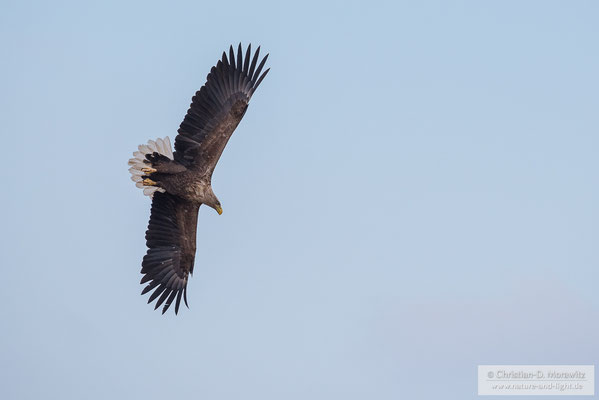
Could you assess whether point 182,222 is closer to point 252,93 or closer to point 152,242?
point 152,242

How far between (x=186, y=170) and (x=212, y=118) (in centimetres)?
74

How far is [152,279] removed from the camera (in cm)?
1350

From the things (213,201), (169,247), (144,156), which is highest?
(144,156)

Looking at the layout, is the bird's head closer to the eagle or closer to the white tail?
the eagle

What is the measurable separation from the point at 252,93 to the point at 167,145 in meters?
1.39

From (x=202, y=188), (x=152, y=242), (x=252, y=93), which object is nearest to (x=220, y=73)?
(x=252, y=93)

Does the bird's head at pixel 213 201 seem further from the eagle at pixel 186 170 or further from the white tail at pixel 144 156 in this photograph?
the white tail at pixel 144 156

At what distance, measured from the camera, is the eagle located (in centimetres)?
1281

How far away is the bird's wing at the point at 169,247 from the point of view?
13461 mm

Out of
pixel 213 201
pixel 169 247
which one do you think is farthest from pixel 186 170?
pixel 169 247

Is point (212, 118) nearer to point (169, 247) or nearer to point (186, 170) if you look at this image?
point (186, 170)

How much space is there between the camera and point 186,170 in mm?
12867

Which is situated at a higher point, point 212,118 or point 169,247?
point 212,118

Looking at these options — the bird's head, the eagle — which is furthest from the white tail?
the bird's head
